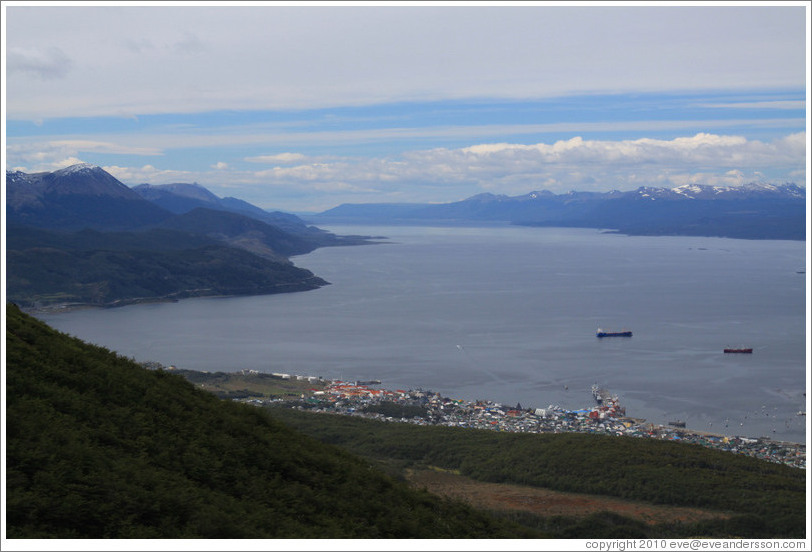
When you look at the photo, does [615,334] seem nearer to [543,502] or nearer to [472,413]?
[472,413]

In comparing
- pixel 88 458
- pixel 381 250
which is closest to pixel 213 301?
pixel 381 250

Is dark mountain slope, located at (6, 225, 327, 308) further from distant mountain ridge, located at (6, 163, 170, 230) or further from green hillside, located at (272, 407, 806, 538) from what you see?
green hillside, located at (272, 407, 806, 538)

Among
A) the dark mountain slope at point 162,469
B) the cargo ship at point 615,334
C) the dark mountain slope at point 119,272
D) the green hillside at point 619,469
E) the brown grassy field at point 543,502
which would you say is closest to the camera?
the dark mountain slope at point 162,469

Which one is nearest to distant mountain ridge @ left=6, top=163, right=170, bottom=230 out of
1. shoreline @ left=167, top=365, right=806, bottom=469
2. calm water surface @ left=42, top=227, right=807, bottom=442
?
calm water surface @ left=42, top=227, right=807, bottom=442

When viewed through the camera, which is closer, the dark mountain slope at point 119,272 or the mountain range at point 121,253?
the dark mountain slope at point 119,272

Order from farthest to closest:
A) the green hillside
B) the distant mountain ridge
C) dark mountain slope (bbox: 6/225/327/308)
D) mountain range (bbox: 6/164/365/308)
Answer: the distant mountain ridge < mountain range (bbox: 6/164/365/308) < dark mountain slope (bbox: 6/225/327/308) < the green hillside

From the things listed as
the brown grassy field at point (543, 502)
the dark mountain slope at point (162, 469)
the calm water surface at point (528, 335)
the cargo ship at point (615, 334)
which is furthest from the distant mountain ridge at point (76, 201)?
the dark mountain slope at point (162, 469)

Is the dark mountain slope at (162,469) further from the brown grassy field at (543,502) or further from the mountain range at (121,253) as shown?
the mountain range at (121,253)

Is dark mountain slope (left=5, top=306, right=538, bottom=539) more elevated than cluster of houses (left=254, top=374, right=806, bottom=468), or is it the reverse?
dark mountain slope (left=5, top=306, right=538, bottom=539)
